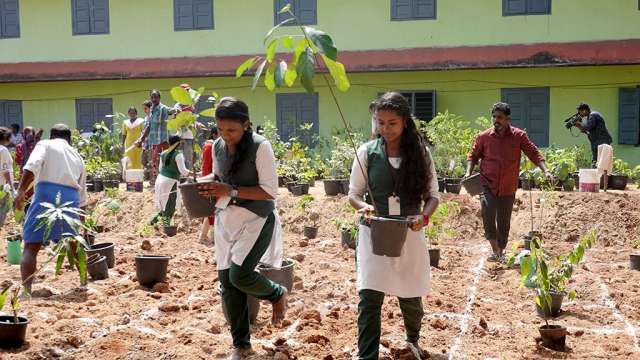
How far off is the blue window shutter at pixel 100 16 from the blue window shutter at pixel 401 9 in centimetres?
734

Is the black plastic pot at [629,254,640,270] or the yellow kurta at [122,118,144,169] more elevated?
the yellow kurta at [122,118,144,169]

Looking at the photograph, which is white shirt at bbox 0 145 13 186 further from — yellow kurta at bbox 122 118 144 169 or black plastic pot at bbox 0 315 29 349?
black plastic pot at bbox 0 315 29 349

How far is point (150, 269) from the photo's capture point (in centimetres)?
651

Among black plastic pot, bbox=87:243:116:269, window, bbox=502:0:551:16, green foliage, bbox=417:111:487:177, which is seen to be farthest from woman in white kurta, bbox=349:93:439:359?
window, bbox=502:0:551:16

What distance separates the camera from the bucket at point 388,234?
3.75 metres

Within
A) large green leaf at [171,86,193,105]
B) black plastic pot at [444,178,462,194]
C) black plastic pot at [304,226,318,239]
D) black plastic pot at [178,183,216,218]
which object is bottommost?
black plastic pot at [304,226,318,239]

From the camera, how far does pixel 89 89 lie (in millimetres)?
18281

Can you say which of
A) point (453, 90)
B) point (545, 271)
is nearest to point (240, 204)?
point (545, 271)

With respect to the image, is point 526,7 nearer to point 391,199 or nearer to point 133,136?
point 133,136

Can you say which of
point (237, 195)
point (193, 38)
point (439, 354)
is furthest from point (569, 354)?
point (193, 38)

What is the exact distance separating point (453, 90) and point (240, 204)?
1280cm

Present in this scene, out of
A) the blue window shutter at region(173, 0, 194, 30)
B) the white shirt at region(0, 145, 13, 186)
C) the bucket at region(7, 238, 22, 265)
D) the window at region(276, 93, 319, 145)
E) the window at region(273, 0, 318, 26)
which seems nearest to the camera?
the bucket at region(7, 238, 22, 265)

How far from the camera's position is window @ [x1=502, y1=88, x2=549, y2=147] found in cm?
1606

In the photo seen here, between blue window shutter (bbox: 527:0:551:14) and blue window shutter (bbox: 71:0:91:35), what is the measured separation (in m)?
11.0
